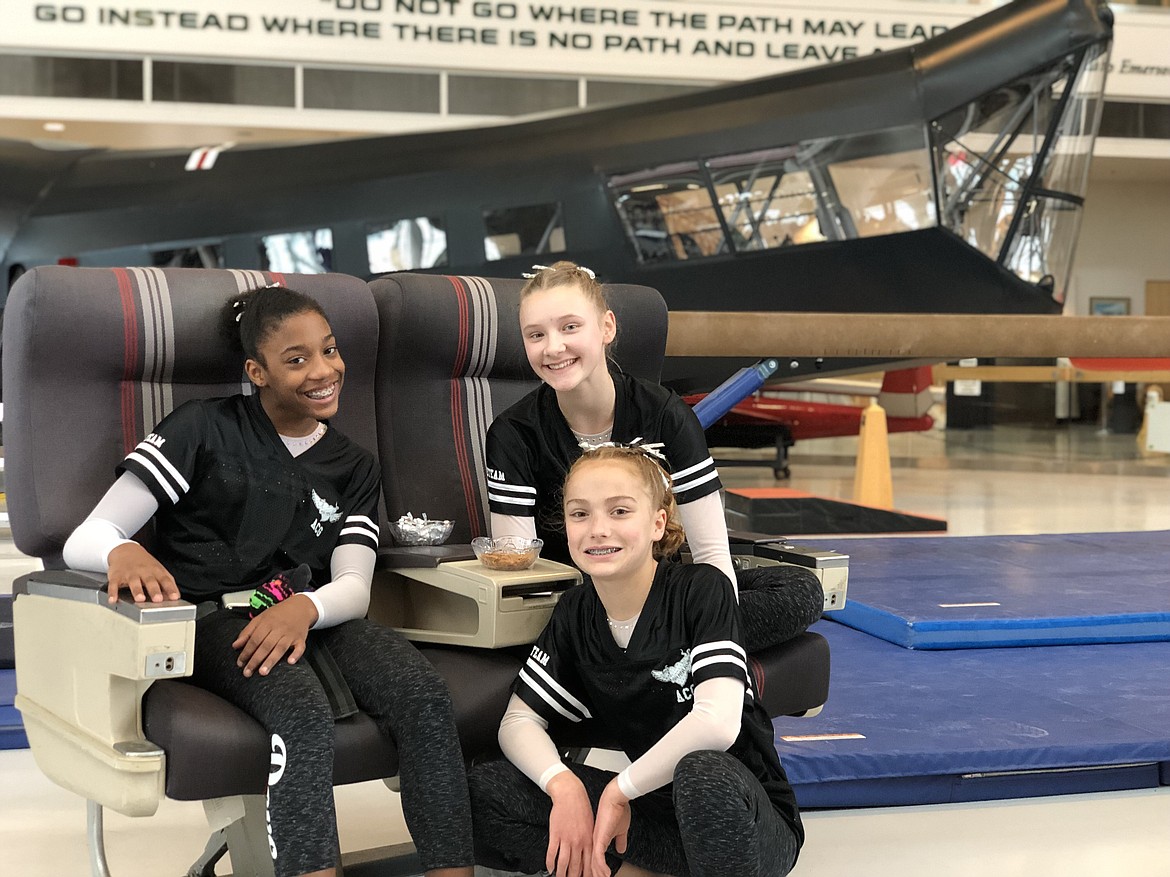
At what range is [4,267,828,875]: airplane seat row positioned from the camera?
5.58 feet

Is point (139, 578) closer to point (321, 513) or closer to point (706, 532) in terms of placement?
point (321, 513)

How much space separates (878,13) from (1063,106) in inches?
274

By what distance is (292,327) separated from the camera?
2.11 meters

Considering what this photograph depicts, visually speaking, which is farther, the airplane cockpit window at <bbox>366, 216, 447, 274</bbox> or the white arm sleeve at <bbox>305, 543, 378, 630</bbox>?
the airplane cockpit window at <bbox>366, 216, 447, 274</bbox>

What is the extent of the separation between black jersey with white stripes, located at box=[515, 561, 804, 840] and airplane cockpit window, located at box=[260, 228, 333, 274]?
669 cm

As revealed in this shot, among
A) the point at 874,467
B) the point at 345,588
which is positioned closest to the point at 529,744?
the point at 345,588

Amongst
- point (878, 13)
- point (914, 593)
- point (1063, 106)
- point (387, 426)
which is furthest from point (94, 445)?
point (878, 13)

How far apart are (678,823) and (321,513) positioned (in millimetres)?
797

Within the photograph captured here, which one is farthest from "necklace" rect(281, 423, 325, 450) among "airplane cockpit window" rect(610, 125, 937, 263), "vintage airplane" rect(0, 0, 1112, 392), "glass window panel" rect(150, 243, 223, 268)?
"glass window panel" rect(150, 243, 223, 268)

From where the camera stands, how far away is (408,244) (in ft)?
26.8

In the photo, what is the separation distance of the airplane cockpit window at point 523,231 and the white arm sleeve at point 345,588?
19.8ft

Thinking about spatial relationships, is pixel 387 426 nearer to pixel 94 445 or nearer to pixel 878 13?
pixel 94 445

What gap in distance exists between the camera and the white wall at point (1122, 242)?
17.8 m

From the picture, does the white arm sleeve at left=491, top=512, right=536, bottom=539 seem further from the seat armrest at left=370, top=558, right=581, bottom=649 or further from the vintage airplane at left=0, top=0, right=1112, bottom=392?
the vintage airplane at left=0, top=0, right=1112, bottom=392
